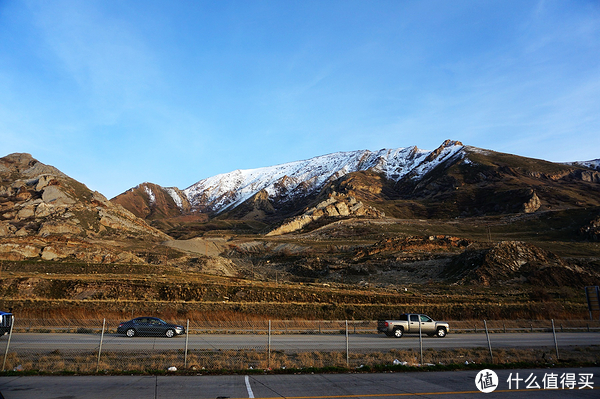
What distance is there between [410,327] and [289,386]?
19462mm

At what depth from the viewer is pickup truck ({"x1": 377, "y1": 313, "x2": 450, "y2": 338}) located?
27.9 metres

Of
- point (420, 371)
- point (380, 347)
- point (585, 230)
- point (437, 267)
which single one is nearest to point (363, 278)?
point (437, 267)

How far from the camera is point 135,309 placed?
3556 centimetres

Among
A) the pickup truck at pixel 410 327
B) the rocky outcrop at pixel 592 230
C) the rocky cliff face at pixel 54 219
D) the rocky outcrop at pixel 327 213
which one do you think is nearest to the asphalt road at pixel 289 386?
the pickup truck at pixel 410 327

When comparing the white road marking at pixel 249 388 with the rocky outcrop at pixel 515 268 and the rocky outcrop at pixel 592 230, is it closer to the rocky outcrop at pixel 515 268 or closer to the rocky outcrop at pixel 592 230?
the rocky outcrop at pixel 515 268

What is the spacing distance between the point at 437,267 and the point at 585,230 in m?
83.8

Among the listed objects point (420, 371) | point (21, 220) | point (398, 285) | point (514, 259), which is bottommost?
point (420, 371)

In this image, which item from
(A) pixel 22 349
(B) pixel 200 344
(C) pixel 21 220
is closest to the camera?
(A) pixel 22 349

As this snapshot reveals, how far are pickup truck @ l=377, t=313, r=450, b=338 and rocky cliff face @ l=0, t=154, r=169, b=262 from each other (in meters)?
67.6

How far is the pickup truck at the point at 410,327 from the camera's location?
91.5ft

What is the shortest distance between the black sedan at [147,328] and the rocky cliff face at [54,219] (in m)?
59.9

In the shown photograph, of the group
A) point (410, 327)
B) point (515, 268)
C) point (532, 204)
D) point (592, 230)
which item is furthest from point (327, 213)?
point (410, 327)

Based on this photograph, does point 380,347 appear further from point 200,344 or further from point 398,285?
point 398,285

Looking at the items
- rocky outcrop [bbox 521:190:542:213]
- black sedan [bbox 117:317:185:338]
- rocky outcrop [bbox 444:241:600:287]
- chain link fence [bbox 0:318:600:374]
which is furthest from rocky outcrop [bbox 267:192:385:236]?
black sedan [bbox 117:317:185:338]
